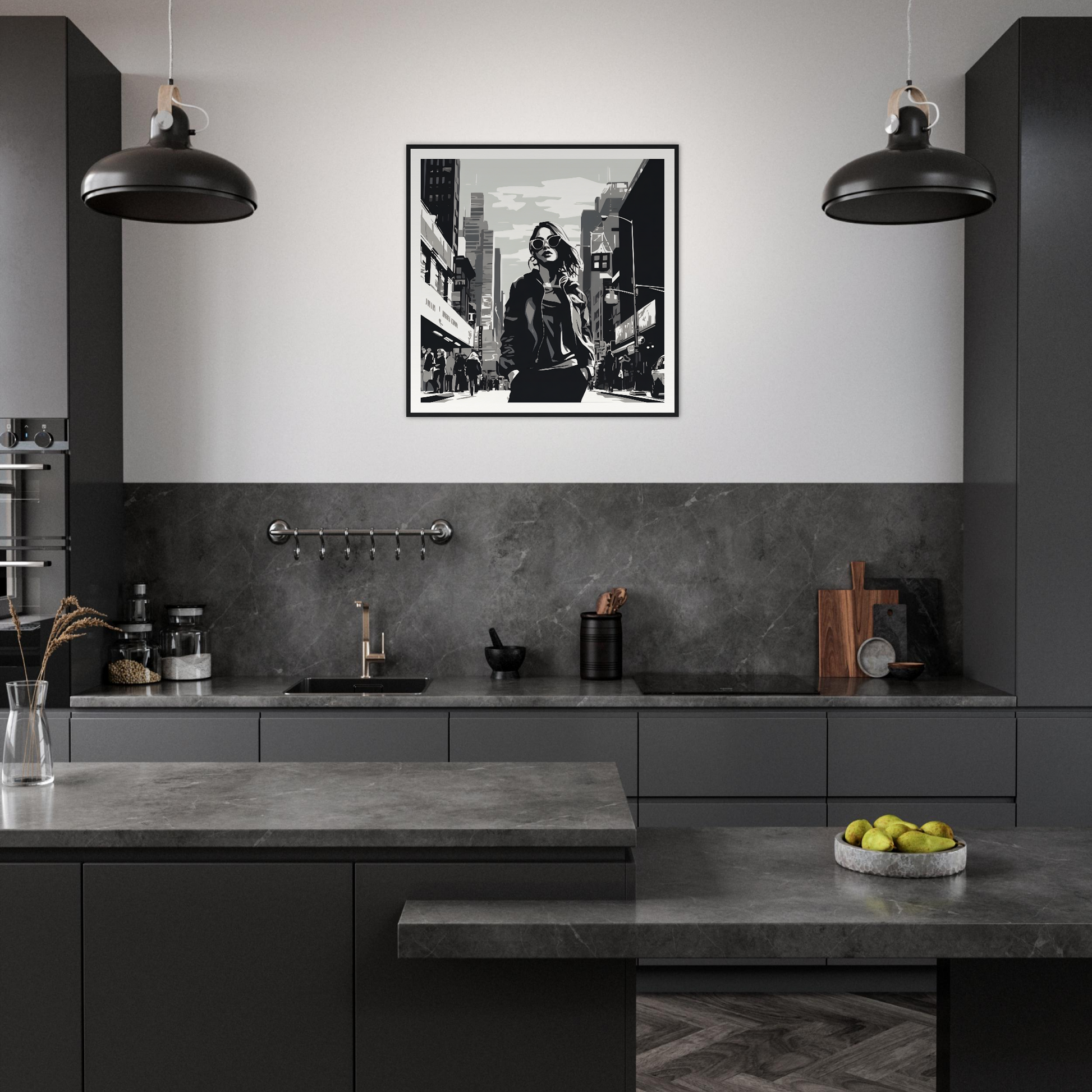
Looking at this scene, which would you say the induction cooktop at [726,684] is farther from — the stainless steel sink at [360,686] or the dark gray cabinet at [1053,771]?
the stainless steel sink at [360,686]

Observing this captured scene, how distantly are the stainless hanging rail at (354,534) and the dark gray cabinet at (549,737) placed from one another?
898mm

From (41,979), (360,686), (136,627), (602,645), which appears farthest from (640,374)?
(41,979)

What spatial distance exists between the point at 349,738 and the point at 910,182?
2.61m

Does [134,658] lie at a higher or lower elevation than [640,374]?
lower

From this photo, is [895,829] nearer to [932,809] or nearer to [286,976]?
[286,976]

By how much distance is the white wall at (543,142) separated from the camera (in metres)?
4.47

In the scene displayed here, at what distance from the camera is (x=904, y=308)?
14.7 feet

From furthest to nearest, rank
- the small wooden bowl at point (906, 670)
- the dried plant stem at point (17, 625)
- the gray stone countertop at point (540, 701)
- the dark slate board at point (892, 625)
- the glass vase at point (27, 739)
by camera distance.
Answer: the dark slate board at point (892, 625), the small wooden bowl at point (906, 670), the gray stone countertop at point (540, 701), the dried plant stem at point (17, 625), the glass vase at point (27, 739)

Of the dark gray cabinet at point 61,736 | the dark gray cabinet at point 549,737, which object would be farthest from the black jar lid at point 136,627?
the dark gray cabinet at point 549,737

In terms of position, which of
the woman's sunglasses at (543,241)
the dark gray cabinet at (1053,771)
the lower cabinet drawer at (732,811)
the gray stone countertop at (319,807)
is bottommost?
the lower cabinet drawer at (732,811)

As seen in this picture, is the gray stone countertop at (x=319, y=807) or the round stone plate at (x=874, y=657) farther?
the round stone plate at (x=874, y=657)

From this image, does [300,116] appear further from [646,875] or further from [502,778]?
[646,875]

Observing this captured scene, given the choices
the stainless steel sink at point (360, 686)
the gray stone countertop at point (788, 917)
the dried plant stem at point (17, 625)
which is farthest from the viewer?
the stainless steel sink at point (360, 686)

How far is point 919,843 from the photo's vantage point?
2074 millimetres
